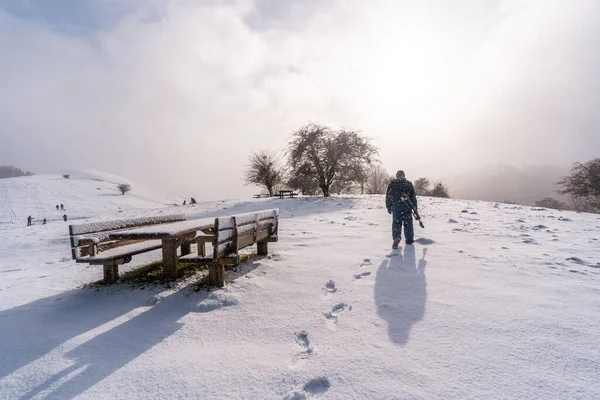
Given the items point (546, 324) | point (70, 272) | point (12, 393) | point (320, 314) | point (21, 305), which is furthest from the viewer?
point (70, 272)

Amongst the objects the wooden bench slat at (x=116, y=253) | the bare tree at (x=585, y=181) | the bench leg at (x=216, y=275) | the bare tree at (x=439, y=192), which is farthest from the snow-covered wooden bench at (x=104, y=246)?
the bare tree at (x=439, y=192)

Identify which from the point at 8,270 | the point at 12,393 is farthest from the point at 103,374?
the point at 8,270

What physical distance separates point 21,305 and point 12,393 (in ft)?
8.02

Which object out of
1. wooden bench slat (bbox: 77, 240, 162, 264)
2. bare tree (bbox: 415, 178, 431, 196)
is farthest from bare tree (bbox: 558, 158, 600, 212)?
wooden bench slat (bbox: 77, 240, 162, 264)

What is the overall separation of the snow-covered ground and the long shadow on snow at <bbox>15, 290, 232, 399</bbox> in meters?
0.02

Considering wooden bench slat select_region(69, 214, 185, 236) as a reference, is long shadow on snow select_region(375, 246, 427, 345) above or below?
below

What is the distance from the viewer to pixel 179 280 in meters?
4.64

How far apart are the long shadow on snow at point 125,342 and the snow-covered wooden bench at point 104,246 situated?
1.18 metres

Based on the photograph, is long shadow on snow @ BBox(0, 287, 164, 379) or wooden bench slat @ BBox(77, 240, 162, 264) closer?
long shadow on snow @ BBox(0, 287, 164, 379)

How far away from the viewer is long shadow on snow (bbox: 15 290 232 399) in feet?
7.88

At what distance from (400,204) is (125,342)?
5515mm

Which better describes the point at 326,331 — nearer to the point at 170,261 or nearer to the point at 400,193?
the point at 170,261

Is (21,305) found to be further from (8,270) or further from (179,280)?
(8,270)

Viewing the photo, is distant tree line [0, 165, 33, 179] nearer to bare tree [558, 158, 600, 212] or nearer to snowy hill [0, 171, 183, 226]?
snowy hill [0, 171, 183, 226]
